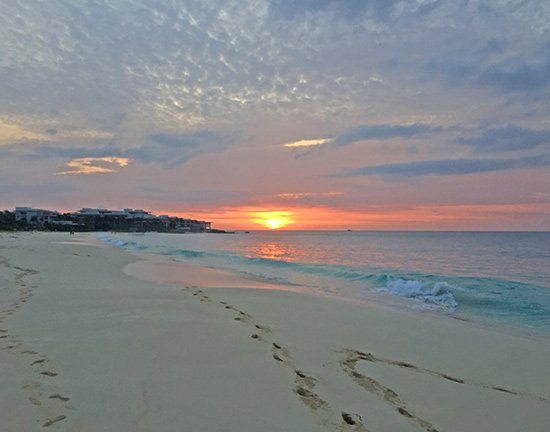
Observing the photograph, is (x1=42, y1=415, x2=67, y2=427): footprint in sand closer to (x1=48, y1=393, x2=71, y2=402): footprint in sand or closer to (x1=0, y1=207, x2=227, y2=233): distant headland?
(x1=48, y1=393, x2=71, y2=402): footprint in sand

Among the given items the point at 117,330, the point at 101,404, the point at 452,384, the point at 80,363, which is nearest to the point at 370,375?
the point at 452,384

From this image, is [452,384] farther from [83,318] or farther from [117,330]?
[83,318]

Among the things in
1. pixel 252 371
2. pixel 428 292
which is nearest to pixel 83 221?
pixel 428 292

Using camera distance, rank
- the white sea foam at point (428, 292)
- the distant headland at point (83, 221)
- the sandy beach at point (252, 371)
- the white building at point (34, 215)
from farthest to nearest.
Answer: the white building at point (34, 215)
the distant headland at point (83, 221)
the white sea foam at point (428, 292)
the sandy beach at point (252, 371)

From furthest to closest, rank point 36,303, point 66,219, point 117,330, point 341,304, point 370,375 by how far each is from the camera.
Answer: point 66,219, point 341,304, point 36,303, point 117,330, point 370,375

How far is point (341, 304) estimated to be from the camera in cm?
1066

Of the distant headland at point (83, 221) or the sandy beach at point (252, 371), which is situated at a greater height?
the distant headland at point (83, 221)

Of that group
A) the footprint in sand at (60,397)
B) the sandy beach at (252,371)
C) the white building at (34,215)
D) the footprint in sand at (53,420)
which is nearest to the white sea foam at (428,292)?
the sandy beach at (252,371)

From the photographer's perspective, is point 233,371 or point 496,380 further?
point 496,380

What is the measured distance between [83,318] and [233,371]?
11.9 feet

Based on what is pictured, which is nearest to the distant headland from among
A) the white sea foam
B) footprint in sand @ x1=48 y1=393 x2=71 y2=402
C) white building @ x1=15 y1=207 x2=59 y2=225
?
white building @ x1=15 y1=207 x2=59 y2=225

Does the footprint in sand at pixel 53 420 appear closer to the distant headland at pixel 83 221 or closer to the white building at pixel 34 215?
the distant headland at pixel 83 221

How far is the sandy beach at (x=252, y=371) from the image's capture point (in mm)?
3500

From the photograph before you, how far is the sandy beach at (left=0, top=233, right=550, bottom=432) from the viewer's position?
350cm
